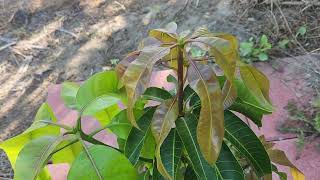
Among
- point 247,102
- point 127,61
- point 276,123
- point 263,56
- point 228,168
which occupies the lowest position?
point 276,123

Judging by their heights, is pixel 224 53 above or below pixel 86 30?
above

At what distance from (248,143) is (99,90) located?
1.29 ft

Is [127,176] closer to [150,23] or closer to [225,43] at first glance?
[225,43]

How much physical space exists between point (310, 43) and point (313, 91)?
1.41 feet

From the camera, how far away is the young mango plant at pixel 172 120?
0.98 meters

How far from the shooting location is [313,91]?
2320 millimetres

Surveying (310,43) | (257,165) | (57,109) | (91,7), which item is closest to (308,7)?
(310,43)

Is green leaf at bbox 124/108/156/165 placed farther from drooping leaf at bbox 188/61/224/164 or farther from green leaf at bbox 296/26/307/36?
green leaf at bbox 296/26/307/36

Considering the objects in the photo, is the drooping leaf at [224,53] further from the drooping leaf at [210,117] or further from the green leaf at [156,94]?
the green leaf at [156,94]

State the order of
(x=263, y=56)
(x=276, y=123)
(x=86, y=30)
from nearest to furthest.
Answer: (x=276, y=123) → (x=263, y=56) → (x=86, y=30)

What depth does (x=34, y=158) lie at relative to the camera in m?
1.07

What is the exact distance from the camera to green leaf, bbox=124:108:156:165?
1.18 metres

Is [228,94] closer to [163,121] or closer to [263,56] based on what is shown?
[163,121]

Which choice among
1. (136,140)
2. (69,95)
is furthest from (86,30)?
(136,140)
